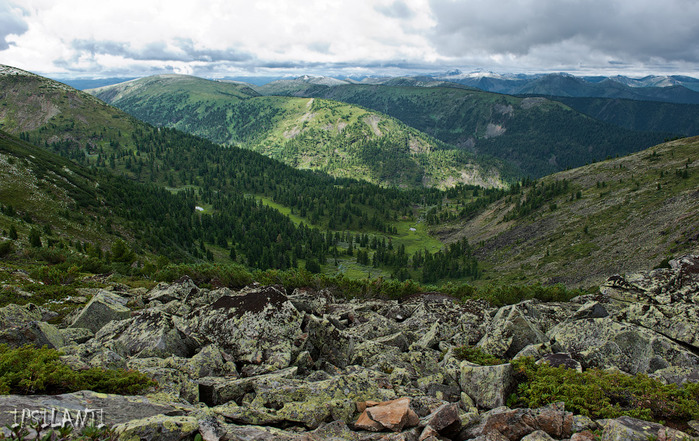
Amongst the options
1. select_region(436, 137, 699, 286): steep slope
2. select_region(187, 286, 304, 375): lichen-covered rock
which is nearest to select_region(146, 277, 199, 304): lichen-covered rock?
select_region(187, 286, 304, 375): lichen-covered rock

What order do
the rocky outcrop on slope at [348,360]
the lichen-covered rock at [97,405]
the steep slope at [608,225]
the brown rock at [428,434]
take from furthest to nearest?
the steep slope at [608,225]
the rocky outcrop on slope at [348,360]
the brown rock at [428,434]
the lichen-covered rock at [97,405]

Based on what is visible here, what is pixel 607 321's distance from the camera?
25953 millimetres

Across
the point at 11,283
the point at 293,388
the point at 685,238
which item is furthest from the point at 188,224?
the point at 685,238

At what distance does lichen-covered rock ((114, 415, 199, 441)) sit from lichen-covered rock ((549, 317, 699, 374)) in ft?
79.8

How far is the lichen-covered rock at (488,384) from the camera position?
18.4 metres

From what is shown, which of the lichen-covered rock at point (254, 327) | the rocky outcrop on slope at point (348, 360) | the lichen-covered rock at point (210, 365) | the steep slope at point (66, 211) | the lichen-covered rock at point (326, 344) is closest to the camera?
the rocky outcrop on slope at point (348, 360)

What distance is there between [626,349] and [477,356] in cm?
1066

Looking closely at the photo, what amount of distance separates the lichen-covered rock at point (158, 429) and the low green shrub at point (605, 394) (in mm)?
15942

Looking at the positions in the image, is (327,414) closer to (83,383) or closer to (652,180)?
(83,383)

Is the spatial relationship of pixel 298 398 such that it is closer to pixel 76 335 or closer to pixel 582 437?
pixel 582 437

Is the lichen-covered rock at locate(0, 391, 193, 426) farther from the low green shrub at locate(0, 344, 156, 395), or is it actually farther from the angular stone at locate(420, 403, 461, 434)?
the angular stone at locate(420, 403, 461, 434)

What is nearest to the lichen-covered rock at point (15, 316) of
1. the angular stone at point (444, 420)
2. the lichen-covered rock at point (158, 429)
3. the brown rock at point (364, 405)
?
the lichen-covered rock at point (158, 429)

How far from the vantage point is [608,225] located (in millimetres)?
140750

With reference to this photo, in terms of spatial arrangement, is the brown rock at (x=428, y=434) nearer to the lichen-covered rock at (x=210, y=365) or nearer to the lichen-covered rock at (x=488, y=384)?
the lichen-covered rock at (x=488, y=384)
